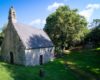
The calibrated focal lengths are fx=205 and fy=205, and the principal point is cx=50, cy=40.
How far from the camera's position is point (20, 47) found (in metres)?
41.5

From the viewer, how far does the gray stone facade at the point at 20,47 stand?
4125 centimetres

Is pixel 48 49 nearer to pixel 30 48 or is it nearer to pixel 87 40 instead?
pixel 30 48

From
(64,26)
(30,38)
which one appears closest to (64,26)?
(64,26)

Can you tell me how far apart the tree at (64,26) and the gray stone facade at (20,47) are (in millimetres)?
23290

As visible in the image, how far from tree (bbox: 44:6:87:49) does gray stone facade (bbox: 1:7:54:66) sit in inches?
917

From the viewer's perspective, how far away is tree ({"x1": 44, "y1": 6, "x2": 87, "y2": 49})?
70500mm

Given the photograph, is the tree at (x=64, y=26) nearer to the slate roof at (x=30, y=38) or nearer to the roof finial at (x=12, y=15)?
the slate roof at (x=30, y=38)

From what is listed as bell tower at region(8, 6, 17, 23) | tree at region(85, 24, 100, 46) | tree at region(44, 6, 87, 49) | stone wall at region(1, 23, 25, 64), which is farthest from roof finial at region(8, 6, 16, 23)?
tree at region(85, 24, 100, 46)

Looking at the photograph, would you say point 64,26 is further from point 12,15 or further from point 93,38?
point 12,15

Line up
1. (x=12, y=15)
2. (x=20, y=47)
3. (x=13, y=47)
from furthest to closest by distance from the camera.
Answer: (x=12, y=15), (x=13, y=47), (x=20, y=47)

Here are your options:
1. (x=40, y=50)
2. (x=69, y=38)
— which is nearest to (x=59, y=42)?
(x=69, y=38)

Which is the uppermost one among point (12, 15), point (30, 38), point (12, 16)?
point (12, 15)

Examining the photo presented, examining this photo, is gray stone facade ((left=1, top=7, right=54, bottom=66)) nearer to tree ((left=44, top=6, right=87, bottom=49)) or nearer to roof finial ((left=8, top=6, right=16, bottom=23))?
roof finial ((left=8, top=6, right=16, bottom=23))

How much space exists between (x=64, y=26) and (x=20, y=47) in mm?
31823
